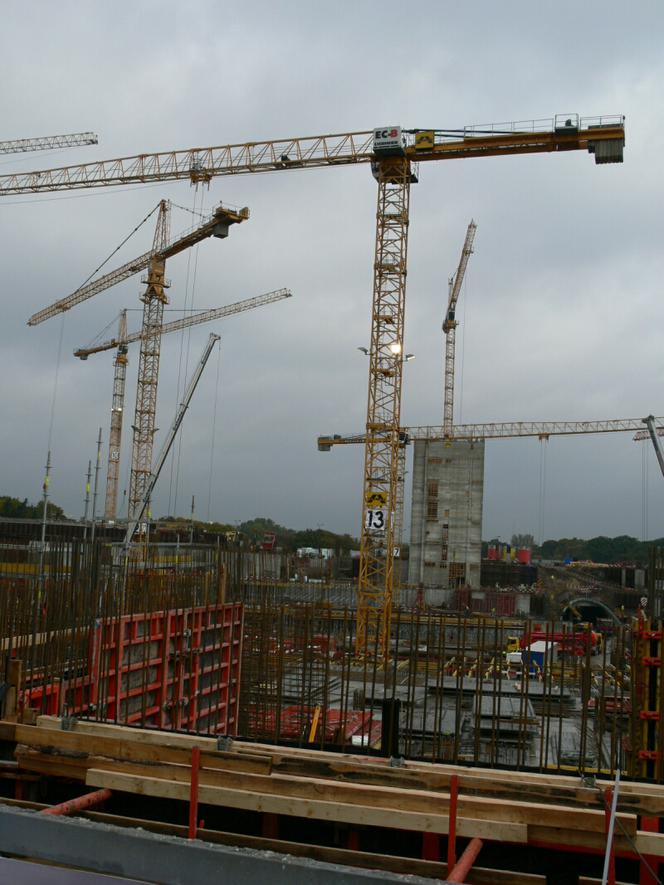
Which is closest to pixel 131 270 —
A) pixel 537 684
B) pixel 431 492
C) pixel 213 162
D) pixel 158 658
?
pixel 213 162

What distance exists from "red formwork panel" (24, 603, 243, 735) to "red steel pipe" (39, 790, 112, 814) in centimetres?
259

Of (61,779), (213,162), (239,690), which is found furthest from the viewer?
(213,162)

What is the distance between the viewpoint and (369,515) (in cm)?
2991

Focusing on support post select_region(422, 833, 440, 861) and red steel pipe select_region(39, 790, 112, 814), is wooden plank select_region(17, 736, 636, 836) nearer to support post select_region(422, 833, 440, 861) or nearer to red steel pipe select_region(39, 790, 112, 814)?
red steel pipe select_region(39, 790, 112, 814)

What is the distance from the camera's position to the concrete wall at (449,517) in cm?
6222

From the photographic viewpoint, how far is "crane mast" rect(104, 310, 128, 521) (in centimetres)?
7212

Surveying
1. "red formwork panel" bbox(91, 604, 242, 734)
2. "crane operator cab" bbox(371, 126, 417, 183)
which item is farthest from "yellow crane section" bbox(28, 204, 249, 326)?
"red formwork panel" bbox(91, 604, 242, 734)

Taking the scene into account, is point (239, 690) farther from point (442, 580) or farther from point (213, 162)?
point (442, 580)

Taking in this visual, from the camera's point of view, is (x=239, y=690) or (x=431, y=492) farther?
(x=431, y=492)

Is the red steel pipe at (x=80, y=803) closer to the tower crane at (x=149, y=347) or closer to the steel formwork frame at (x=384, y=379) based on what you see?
the steel formwork frame at (x=384, y=379)

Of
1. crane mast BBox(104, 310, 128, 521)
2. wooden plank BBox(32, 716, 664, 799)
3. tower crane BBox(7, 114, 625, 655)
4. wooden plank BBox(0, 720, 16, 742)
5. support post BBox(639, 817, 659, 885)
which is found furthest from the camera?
crane mast BBox(104, 310, 128, 521)

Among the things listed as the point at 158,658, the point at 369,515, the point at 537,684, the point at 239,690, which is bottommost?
the point at 537,684

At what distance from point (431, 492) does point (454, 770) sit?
57455 millimetres

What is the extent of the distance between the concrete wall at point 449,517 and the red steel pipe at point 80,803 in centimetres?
5756
